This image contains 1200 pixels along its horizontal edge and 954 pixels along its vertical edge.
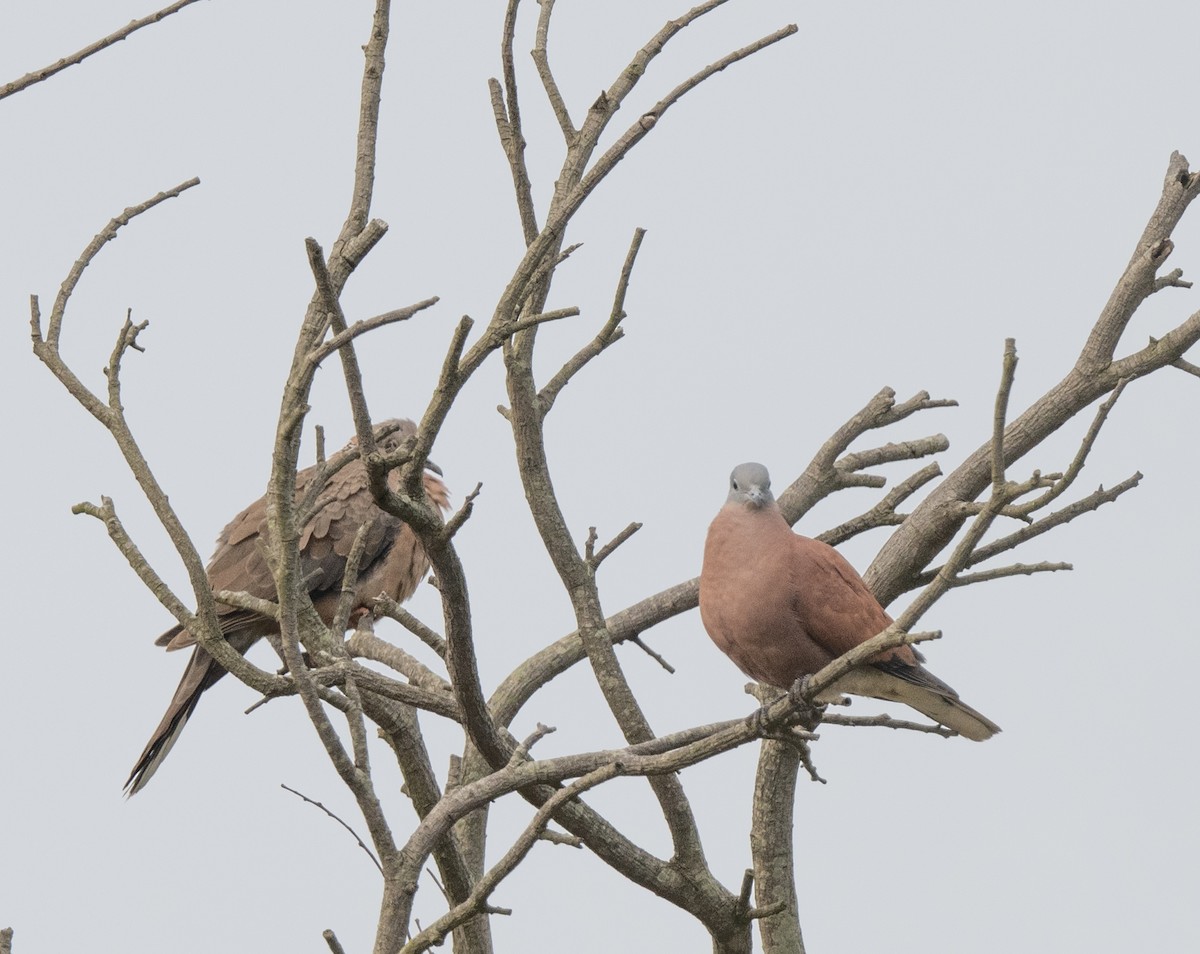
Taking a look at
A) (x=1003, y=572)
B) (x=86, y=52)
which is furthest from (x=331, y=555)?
(x=86, y=52)

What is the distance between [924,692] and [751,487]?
748 mm

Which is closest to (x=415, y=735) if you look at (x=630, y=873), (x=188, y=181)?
(x=630, y=873)

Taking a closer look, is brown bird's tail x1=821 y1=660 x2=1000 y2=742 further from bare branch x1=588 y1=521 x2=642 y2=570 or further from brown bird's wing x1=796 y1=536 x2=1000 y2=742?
bare branch x1=588 y1=521 x2=642 y2=570

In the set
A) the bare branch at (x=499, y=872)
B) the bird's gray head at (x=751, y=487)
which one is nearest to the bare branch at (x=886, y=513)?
the bird's gray head at (x=751, y=487)

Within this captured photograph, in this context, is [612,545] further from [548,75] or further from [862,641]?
[548,75]

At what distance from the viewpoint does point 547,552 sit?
4277 millimetres

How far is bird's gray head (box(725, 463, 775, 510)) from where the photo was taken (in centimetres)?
427

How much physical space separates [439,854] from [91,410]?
159 centimetres

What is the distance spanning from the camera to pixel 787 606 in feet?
13.4

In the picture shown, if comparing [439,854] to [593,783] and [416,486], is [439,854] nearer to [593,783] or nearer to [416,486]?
[593,783]

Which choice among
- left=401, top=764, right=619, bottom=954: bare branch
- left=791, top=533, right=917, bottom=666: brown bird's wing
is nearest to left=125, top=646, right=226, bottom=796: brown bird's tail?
left=791, top=533, right=917, bottom=666: brown bird's wing

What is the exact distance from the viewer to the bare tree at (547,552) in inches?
114

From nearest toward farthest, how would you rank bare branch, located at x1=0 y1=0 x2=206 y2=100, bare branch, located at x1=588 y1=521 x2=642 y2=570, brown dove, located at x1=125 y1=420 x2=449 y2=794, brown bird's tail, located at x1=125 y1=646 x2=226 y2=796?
bare branch, located at x1=0 y1=0 x2=206 y2=100, bare branch, located at x1=588 y1=521 x2=642 y2=570, brown bird's tail, located at x1=125 y1=646 x2=226 y2=796, brown dove, located at x1=125 y1=420 x2=449 y2=794

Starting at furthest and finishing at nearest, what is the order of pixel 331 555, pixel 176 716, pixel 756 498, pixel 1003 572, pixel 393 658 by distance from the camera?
pixel 331 555 → pixel 176 716 → pixel 393 658 → pixel 756 498 → pixel 1003 572
